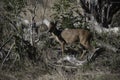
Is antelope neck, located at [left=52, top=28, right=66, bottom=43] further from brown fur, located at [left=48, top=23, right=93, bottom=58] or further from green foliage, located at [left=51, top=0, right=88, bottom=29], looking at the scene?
green foliage, located at [left=51, top=0, right=88, bottom=29]

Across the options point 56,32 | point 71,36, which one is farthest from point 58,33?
point 71,36

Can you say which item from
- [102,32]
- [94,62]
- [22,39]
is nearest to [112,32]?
[102,32]

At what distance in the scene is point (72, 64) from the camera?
10.9 meters

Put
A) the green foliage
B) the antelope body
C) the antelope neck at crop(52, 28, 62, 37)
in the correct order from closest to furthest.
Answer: the antelope body < the antelope neck at crop(52, 28, 62, 37) < the green foliage

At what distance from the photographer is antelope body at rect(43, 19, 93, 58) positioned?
11.3 meters

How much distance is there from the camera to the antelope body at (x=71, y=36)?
11.3m

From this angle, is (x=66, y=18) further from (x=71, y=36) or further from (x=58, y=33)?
(x=71, y=36)

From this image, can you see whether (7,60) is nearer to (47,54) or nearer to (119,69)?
(47,54)

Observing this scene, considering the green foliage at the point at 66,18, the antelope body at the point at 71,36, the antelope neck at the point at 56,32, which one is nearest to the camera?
the antelope body at the point at 71,36

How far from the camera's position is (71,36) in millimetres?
11484

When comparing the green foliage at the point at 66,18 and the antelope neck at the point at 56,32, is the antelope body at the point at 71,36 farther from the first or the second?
the green foliage at the point at 66,18

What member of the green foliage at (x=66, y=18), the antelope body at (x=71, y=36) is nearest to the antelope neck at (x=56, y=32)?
the antelope body at (x=71, y=36)

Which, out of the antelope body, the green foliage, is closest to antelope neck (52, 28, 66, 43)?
the antelope body

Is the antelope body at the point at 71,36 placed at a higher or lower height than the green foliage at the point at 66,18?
lower
